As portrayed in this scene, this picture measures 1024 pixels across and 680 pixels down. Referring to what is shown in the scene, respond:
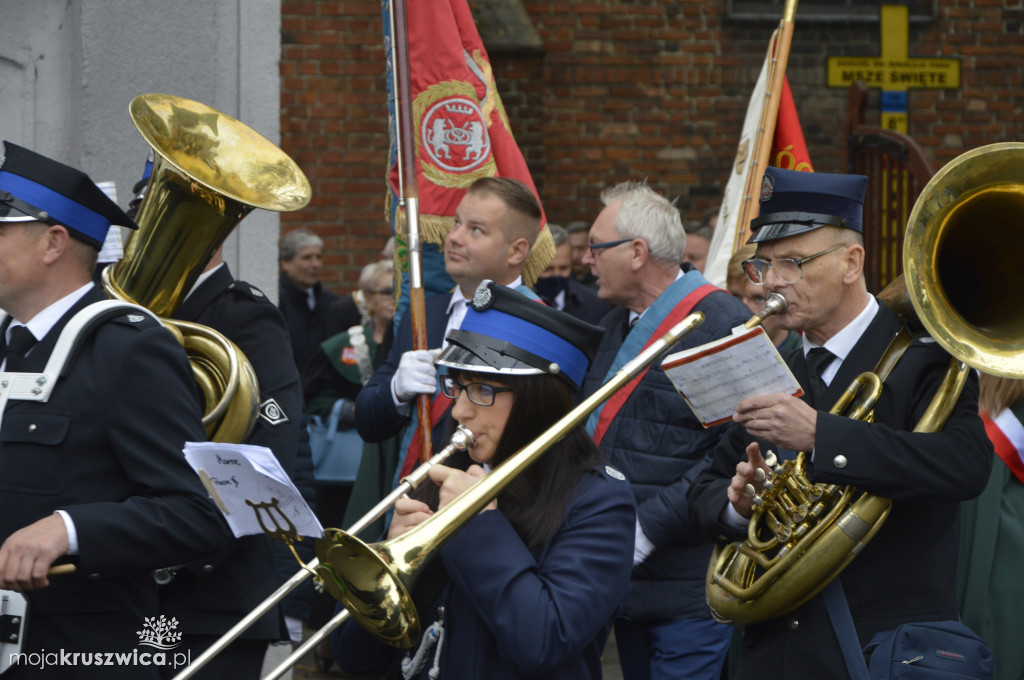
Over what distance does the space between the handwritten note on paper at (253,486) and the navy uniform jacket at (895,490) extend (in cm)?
112

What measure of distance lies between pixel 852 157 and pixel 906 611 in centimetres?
546

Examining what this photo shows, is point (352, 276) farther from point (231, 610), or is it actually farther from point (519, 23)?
point (231, 610)

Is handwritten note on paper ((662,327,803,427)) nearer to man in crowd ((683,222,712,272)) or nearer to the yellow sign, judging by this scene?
man in crowd ((683,222,712,272))

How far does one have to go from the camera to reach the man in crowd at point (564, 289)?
7.91 m

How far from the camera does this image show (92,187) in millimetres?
3113

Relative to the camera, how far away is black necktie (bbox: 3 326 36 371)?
302cm

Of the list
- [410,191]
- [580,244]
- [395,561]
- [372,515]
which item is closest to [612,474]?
[372,515]

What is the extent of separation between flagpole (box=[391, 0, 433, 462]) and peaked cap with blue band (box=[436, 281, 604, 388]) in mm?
1272

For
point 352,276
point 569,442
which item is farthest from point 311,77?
point 569,442

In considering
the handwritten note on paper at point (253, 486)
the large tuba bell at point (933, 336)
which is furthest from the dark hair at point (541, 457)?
the large tuba bell at point (933, 336)

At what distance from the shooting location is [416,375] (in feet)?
13.1

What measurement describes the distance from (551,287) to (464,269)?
12.2 feet

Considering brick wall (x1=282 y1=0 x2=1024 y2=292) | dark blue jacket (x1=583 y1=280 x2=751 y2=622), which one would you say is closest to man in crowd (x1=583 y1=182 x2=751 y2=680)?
dark blue jacket (x1=583 y1=280 x2=751 y2=622)

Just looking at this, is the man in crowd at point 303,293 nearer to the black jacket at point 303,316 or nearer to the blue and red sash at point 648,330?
the black jacket at point 303,316
